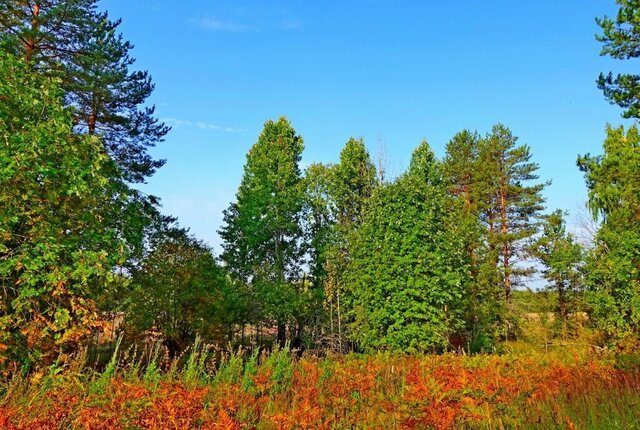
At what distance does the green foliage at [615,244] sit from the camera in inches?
728

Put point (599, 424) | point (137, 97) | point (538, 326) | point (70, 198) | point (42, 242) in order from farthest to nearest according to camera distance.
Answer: point (538, 326)
point (137, 97)
point (70, 198)
point (42, 242)
point (599, 424)

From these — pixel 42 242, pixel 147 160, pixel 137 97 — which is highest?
pixel 137 97

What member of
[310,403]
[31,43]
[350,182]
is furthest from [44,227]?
[350,182]

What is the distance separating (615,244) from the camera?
799 inches

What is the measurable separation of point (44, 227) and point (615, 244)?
23175 mm

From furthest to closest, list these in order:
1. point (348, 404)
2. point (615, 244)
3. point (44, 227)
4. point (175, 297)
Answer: point (615, 244)
point (175, 297)
point (44, 227)
point (348, 404)

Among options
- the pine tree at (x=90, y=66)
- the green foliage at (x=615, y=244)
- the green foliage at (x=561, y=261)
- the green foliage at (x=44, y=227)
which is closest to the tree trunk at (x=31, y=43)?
the pine tree at (x=90, y=66)

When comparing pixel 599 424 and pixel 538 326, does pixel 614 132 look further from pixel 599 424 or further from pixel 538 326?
pixel 599 424

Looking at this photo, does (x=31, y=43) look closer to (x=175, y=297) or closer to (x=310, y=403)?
(x=175, y=297)

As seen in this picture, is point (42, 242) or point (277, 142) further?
point (277, 142)

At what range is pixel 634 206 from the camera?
17344 millimetres

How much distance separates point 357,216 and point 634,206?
15932 mm

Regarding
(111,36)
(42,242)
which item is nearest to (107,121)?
(111,36)

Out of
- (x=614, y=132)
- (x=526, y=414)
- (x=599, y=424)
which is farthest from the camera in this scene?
(x=614, y=132)
